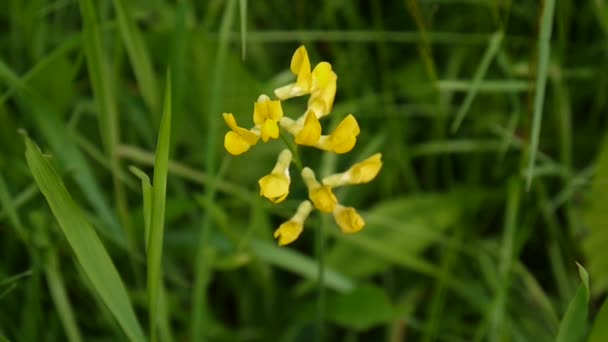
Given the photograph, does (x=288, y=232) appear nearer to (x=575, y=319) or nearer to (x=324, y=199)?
(x=324, y=199)

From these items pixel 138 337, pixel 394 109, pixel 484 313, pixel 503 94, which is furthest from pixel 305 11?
pixel 138 337

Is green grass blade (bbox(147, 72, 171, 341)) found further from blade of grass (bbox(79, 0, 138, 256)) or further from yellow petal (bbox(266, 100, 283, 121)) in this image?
blade of grass (bbox(79, 0, 138, 256))

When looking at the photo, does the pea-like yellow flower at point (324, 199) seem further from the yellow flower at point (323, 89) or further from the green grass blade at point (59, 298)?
the green grass blade at point (59, 298)

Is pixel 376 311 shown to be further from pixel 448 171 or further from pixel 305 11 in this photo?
pixel 305 11

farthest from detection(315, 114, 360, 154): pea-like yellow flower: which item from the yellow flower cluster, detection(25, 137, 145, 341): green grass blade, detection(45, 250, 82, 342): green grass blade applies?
detection(45, 250, 82, 342): green grass blade

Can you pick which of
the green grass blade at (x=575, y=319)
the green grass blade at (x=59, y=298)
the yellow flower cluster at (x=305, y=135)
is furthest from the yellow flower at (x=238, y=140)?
the green grass blade at (x=59, y=298)

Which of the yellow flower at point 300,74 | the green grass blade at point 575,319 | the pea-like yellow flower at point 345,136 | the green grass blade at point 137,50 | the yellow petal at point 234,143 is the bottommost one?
the green grass blade at point 575,319
